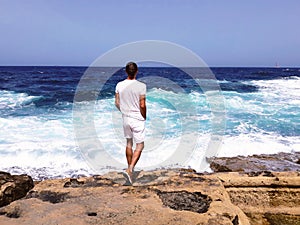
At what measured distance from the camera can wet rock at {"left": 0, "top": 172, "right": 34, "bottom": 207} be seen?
3.17 m

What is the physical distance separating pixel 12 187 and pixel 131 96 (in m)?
1.58

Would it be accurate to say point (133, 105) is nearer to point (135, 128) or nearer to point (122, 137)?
point (135, 128)

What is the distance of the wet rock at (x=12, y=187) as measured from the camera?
317 centimetres

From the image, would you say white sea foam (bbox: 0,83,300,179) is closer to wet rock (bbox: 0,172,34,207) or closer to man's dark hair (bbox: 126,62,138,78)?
wet rock (bbox: 0,172,34,207)

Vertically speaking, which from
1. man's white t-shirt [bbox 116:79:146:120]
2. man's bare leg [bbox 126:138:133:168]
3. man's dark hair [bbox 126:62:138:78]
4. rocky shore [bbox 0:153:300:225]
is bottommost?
rocky shore [bbox 0:153:300:225]

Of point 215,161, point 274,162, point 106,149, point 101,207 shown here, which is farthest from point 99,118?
point 101,207

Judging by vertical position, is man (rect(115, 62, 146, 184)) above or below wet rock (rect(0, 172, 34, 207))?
above

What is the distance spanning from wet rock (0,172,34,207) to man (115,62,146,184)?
48.2 inches

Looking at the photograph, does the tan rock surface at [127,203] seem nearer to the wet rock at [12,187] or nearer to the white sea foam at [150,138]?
the wet rock at [12,187]

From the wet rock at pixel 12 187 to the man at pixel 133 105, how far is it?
122cm

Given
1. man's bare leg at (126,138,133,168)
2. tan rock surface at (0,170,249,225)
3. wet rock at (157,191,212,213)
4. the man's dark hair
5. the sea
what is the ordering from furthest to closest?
the sea
man's bare leg at (126,138,133,168)
the man's dark hair
wet rock at (157,191,212,213)
tan rock surface at (0,170,249,225)

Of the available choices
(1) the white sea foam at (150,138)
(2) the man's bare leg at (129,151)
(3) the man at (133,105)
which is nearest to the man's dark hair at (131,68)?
(3) the man at (133,105)

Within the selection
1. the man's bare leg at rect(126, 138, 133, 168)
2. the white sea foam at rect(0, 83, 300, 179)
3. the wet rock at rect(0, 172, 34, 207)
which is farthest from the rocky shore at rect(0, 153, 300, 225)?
the white sea foam at rect(0, 83, 300, 179)

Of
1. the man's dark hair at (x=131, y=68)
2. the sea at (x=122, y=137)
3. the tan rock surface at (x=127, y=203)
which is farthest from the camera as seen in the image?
the sea at (x=122, y=137)
